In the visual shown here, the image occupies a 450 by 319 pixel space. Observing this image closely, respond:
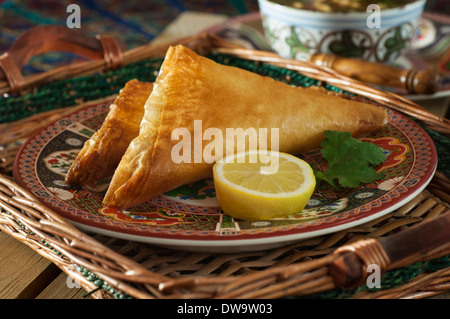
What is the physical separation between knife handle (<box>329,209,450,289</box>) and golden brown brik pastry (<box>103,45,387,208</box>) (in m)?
0.37

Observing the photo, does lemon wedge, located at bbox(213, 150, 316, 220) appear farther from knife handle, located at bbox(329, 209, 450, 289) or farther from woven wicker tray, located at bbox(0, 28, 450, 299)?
knife handle, located at bbox(329, 209, 450, 289)

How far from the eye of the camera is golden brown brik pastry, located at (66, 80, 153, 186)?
100cm

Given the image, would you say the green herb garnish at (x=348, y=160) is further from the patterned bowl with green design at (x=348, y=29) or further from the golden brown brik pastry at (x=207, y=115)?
the patterned bowl with green design at (x=348, y=29)

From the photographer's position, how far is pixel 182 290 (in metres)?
0.69

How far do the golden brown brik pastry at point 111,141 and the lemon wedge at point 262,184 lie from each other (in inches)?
8.3

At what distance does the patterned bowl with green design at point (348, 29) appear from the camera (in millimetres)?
1514

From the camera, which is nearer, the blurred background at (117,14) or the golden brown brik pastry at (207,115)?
the golden brown brik pastry at (207,115)

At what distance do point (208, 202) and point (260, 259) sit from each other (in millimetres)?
168

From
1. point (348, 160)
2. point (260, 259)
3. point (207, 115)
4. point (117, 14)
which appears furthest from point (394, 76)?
point (117, 14)

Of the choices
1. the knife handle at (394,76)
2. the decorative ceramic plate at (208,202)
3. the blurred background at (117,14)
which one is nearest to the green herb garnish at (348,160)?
the decorative ceramic plate at (208,202)

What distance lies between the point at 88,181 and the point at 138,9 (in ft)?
9.73

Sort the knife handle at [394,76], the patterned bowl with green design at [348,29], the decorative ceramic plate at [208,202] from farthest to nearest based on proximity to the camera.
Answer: the patterned bowl with green design at [348,29]
the knife handle at [394,76]
the decorative ceramic plate at [208,202]

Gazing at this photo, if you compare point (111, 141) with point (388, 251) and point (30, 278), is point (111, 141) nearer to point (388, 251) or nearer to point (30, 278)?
point (30, 278)

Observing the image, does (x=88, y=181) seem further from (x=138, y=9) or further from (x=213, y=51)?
(x=138, y=9)
